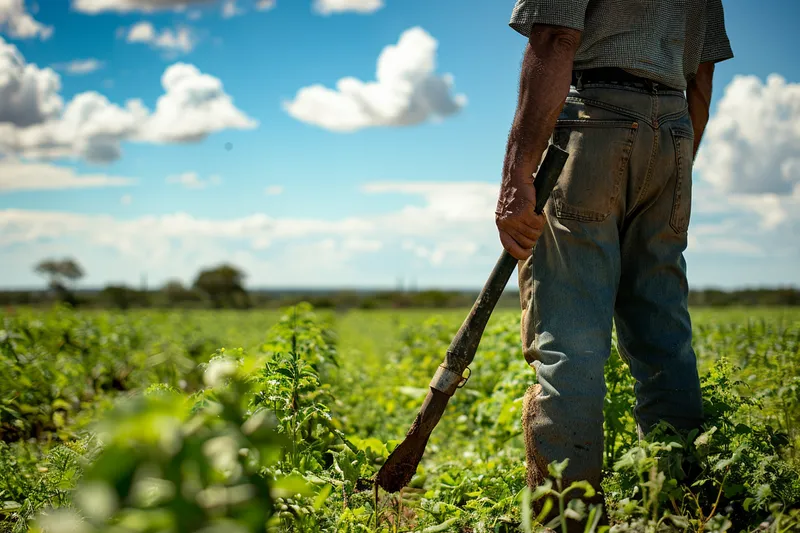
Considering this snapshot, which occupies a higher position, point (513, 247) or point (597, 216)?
point (597, 216)

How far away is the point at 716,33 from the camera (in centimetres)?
305

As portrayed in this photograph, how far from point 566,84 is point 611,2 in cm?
44

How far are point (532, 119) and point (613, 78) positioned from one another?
1.34ft

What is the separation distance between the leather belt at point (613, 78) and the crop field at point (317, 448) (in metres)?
1.29


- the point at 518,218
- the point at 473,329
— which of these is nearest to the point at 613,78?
the point at 518,218

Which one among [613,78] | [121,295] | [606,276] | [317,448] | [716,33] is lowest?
[121,295]

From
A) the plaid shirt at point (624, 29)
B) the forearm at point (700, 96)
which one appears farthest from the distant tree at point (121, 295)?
the plaid shirt at point (624, 29)

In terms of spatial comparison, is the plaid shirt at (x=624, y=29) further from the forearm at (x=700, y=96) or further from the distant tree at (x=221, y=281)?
the distant tree at (x=221, y=281)

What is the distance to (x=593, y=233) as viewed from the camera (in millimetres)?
2586

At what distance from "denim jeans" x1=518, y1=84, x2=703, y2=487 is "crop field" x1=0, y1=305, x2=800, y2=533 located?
0.21m

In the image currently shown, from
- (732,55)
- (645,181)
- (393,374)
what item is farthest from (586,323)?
(393,374)

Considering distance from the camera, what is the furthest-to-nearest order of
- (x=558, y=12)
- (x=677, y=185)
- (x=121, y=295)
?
(x=121, y=295), (x=677, y=185), (x=558, y=12)

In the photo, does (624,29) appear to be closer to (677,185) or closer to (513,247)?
(677,185)

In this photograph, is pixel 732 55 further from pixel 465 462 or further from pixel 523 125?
pixel 465 462
